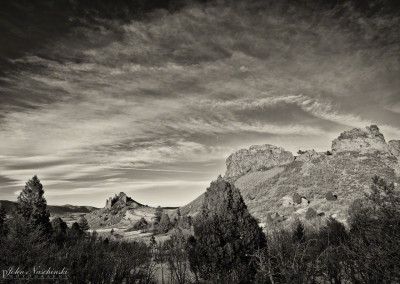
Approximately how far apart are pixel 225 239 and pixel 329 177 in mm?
60671

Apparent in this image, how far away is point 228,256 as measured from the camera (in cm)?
888

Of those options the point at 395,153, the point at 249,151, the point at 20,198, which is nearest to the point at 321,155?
the point at 395,153

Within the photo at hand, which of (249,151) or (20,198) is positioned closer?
(20,198)

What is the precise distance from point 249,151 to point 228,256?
119806 millimetres

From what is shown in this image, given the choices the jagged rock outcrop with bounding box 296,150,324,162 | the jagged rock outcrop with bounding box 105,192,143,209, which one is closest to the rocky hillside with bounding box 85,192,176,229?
the jagged rock outcrop with bounding box 105,192,143,209

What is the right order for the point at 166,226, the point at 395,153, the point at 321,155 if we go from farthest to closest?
the point at 321,155
the point at 395,153
the point at 166,226

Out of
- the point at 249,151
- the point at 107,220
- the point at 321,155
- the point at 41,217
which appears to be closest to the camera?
the point at 41,217

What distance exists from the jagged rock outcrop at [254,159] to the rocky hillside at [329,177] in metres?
20.1

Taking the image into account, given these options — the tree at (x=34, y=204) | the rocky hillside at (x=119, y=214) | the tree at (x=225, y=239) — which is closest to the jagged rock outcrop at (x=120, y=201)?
the rocky hillside at (x=119, y=214)

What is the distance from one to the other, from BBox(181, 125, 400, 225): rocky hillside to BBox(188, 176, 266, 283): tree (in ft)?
91.1

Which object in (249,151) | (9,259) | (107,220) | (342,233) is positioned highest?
(249,151)

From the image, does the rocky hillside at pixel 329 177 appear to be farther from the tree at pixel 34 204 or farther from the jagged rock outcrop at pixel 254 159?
the tree at pixel 34 204

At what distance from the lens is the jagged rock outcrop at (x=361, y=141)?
2608 inches

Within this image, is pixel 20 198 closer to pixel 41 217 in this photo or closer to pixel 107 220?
pixel 41 217
